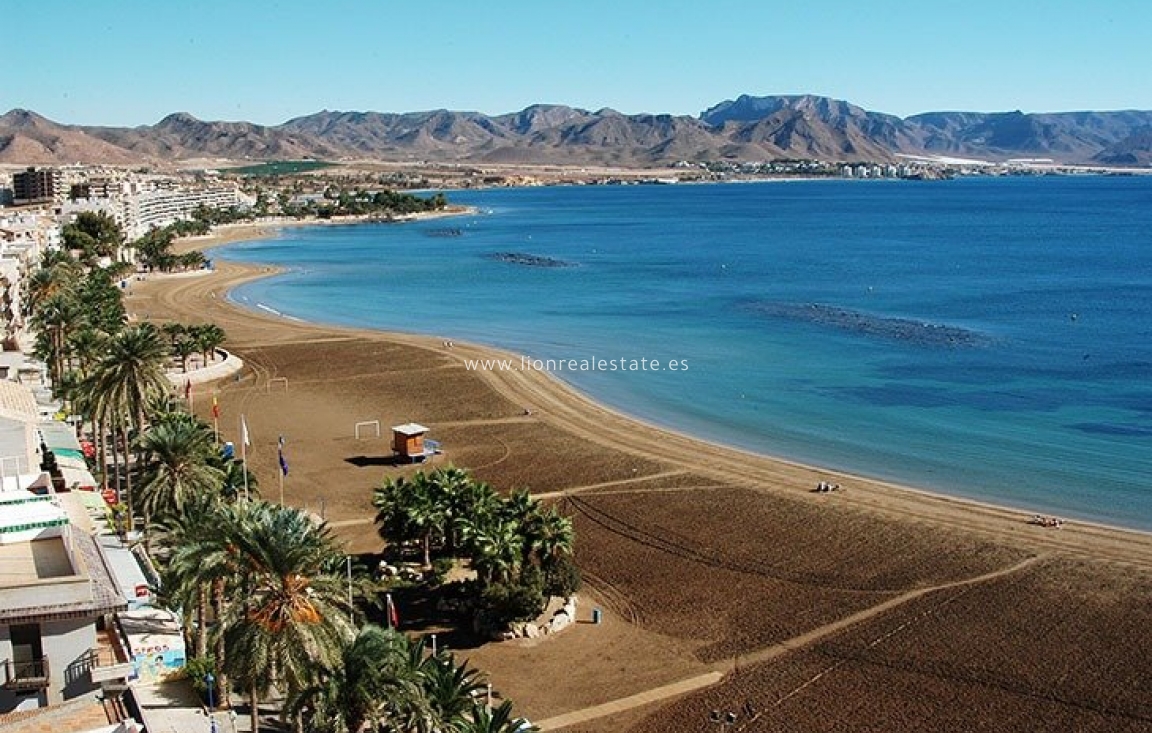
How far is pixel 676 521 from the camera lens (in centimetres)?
4053

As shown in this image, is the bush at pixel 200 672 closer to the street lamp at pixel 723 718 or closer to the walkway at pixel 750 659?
the walkway at pixel 750 659

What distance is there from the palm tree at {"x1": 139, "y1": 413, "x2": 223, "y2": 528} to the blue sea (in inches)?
1106

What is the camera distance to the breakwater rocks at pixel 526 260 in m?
138

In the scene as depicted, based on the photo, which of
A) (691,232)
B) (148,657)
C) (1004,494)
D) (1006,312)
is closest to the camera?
(148,657)

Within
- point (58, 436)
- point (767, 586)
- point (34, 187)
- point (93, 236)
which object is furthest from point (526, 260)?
point (767, 586)

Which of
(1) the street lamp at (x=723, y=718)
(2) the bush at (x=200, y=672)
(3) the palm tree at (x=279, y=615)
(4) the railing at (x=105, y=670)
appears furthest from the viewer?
(1) the street lamp at (x=723, y=718)

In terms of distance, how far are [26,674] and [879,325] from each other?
78976 mm

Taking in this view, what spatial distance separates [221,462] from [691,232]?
165891 mm

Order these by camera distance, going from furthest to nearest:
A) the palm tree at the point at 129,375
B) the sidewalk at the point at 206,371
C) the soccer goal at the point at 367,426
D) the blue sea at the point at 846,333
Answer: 1. the sidewalk at the point at 206,371
2. the soccer goal at the point at 367,426
3. the blue sea at the point at 846,333
4. the palm tree at the point at 129,375

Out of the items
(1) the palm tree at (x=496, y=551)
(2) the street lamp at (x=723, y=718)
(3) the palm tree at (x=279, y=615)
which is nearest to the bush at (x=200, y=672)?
(3) the palm tree at (x=279, y=615)

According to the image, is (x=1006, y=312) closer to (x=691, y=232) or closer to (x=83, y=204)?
(x=691, y=232)

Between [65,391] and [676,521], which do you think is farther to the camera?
[65,391]

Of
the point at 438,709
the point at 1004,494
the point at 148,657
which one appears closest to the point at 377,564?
the point at 148,657

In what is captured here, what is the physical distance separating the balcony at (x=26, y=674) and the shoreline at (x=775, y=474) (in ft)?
100
